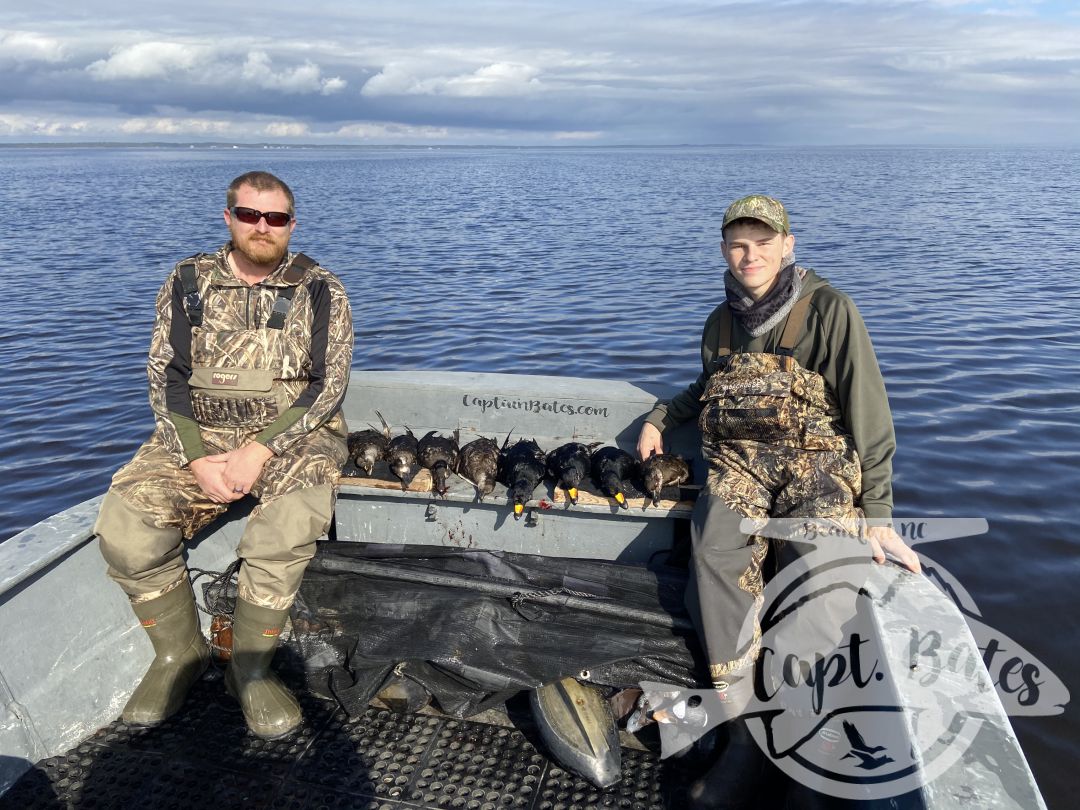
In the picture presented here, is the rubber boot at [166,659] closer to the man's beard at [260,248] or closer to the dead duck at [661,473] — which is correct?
the man's beard at [260,248]

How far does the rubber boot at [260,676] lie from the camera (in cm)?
403

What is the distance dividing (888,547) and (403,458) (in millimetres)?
2807

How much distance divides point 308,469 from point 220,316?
1015mm

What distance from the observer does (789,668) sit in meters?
3.83

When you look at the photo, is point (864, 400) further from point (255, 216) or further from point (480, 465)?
point (255, 216)

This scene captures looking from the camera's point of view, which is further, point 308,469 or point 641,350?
point 641,350

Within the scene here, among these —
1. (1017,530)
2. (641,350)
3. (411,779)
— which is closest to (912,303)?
(641,350)

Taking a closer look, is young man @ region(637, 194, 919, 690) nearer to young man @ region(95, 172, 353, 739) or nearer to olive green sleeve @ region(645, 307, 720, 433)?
olive green sleeve @ region(645, 307, 720, 433)

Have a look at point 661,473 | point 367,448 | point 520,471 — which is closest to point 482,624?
point 520,471

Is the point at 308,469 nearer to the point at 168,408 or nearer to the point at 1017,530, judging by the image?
the point at 168,408

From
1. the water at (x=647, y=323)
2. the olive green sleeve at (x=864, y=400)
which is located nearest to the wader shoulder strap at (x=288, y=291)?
the olive green sleeve at (x=864, y=400)

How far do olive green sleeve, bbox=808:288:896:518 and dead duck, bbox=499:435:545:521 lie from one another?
181cm

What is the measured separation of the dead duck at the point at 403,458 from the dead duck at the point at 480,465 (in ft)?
0.99

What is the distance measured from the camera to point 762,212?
4.14 metres
